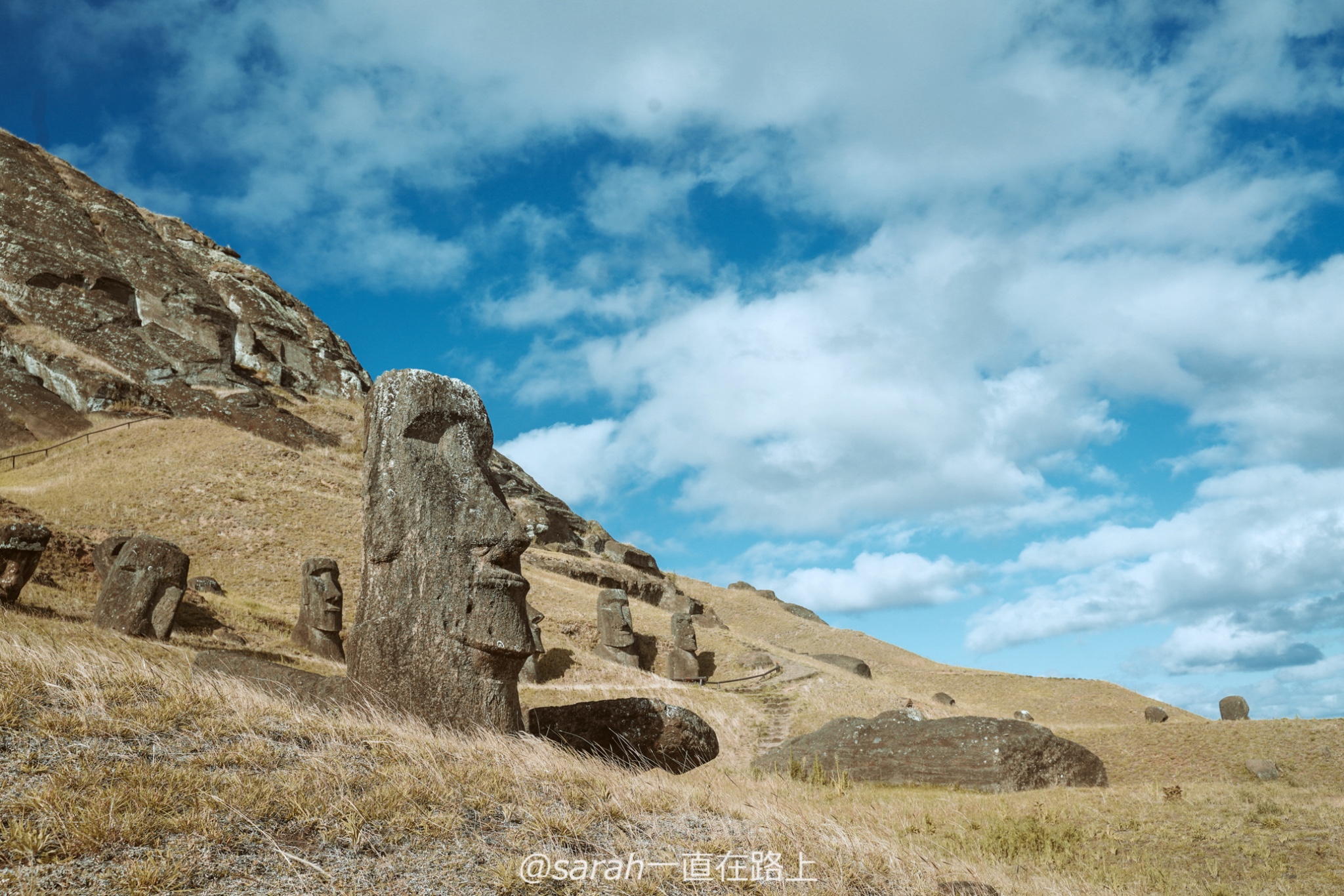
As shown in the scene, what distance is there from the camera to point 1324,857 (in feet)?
22.4

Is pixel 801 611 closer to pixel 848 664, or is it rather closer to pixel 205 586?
pixel 848 664

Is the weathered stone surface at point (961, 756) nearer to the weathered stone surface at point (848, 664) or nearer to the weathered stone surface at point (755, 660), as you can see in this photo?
the weathered stone surface at point (755, 660)

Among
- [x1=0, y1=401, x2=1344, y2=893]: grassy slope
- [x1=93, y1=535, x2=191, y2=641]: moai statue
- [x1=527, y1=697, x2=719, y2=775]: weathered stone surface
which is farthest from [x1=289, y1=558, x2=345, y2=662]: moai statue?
[x1=527, y1=697, x2=719, y2=775]: weathered stone surface

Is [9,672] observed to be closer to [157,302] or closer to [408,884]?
[408,884]

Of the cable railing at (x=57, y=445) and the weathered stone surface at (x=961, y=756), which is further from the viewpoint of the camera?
the cable railing at (x=57, y=445)

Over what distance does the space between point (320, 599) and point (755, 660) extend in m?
17.8

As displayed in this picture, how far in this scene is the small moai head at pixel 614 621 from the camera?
27984mm

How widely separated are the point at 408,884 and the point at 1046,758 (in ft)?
36.8

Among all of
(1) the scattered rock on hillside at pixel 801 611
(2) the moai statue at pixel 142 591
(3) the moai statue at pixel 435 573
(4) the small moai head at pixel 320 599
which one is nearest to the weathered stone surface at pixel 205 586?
(4) the small moai head at pixel 320 599

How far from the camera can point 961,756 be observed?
12.2 meters

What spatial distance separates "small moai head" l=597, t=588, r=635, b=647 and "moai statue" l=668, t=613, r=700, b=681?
2.01 metres

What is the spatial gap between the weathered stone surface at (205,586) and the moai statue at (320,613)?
3.17 m

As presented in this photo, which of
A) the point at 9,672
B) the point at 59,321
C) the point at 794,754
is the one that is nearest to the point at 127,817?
the point at 9,672

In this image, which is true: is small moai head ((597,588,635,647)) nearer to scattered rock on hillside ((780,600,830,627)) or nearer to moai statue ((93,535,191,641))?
moai statue ((93,535,191,641))
